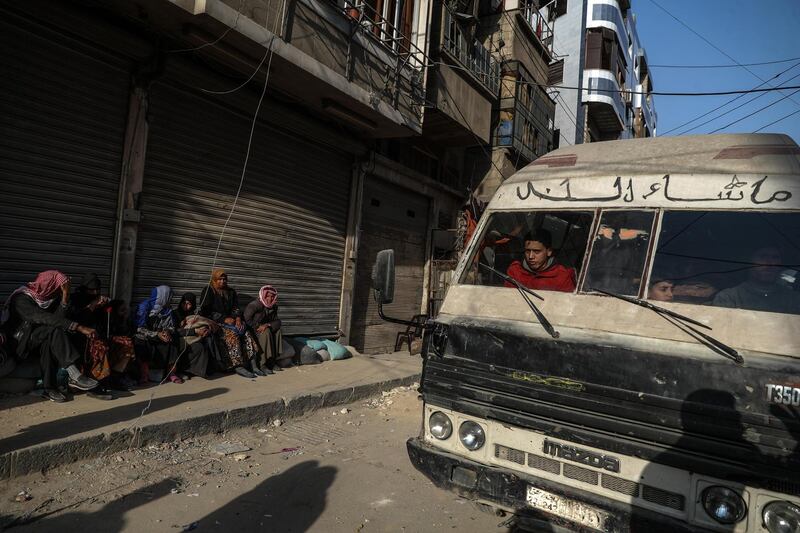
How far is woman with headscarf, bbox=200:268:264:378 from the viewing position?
21.5ft

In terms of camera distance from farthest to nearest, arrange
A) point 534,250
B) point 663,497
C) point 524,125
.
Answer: point 524,125 < point 534,250 < point 663,497

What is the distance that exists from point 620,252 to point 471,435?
1361 mm

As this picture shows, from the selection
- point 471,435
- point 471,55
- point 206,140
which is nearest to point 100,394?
point 206,140

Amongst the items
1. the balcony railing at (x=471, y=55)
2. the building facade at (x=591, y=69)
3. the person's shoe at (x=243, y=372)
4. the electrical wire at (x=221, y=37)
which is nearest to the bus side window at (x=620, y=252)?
the electrical wire at (x=221, y=37)


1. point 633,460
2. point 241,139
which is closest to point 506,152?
point 241,139

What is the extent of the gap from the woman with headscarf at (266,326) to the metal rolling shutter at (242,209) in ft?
2.31

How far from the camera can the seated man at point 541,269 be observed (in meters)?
3.05

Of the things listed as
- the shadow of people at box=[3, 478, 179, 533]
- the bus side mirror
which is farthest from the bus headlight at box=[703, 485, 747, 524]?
the shadow of people at box=[3, 478, 179, 533]

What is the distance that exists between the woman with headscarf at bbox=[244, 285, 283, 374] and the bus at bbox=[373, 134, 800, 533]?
4417mm

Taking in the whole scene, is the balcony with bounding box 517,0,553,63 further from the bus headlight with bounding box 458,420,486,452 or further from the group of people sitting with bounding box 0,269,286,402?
the bus headlight with bounding box 458,420,486,452

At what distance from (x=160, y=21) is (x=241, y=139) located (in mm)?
1997

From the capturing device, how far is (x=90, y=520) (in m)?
3.10

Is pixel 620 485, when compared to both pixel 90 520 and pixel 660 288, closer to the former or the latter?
pixel 660 288

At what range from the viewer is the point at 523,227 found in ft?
11.4
